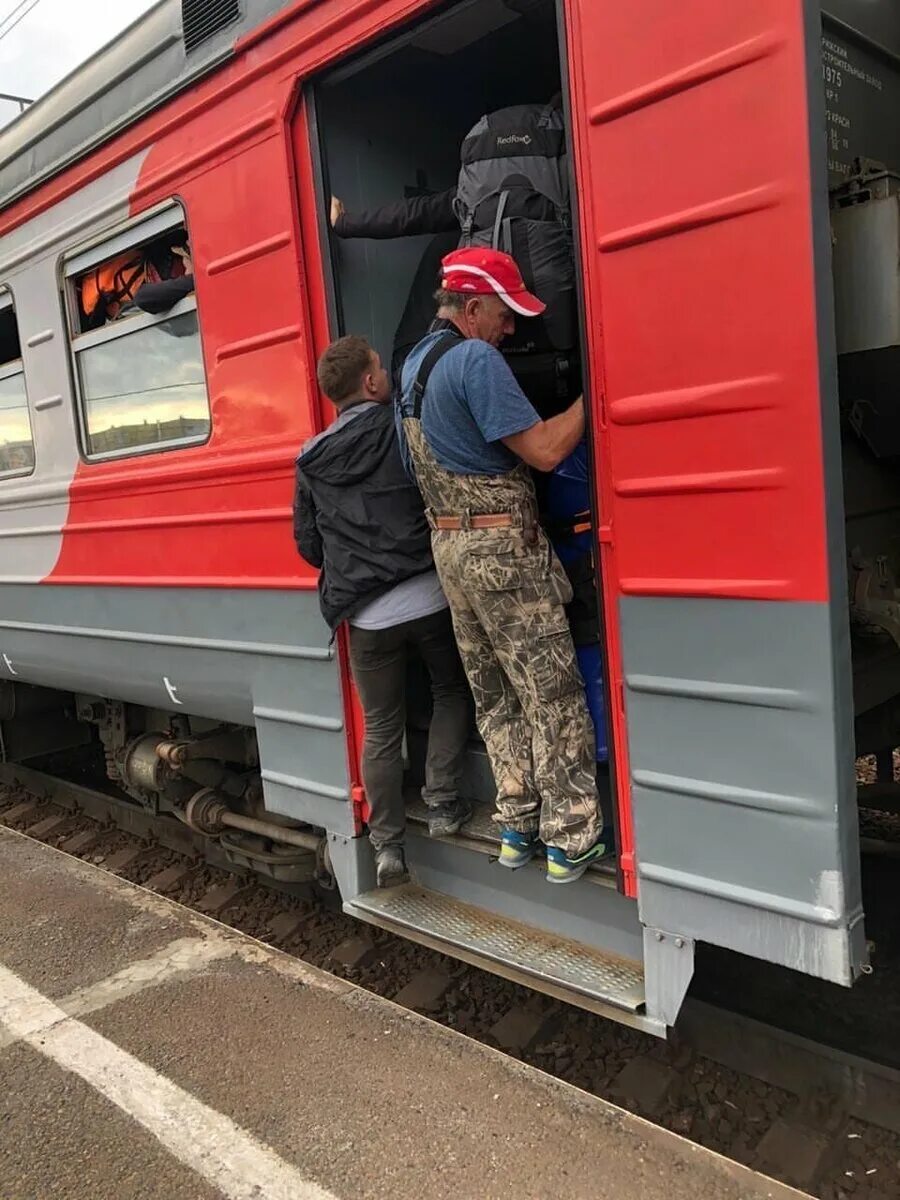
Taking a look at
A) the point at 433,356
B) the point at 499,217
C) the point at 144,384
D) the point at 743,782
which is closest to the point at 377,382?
the point at 433,356

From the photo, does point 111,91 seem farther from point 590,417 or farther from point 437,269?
point 590,417

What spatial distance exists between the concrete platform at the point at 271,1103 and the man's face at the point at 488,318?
1.96m

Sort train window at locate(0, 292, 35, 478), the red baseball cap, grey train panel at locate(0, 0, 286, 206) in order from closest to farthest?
the red baseball cap
grey train panel at locate(0, 0, 286, 206)
train window at locate(0, 292, 35, 478)

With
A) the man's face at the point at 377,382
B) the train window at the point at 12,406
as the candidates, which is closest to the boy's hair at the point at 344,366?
the man's face at the point at 377,382

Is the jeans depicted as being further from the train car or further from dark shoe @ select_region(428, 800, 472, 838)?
the train car

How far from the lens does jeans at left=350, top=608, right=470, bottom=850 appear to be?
2.91 m

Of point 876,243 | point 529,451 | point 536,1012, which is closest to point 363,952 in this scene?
point 536,1012

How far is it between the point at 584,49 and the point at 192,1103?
2.81 metres

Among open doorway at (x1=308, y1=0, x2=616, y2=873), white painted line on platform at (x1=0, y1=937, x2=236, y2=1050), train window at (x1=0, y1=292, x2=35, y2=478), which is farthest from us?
train window at (x1=0, y1=292, x2=35, y2=478)

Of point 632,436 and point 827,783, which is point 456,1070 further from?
point 632,436

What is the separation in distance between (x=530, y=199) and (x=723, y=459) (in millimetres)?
962

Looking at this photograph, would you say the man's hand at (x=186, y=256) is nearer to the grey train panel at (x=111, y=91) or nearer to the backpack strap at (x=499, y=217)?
the grey train panel at (x=111, y=91)

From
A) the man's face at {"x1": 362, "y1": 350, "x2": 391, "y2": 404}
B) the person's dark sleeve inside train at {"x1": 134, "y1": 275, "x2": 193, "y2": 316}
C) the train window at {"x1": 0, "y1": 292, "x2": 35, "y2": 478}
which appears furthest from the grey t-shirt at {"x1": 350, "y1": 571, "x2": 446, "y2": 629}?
the train window at {"x1": 0, "y1": 292, "x2": 35, "y2": 478}

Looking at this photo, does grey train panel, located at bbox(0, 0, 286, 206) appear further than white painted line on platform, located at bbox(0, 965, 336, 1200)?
Yes
